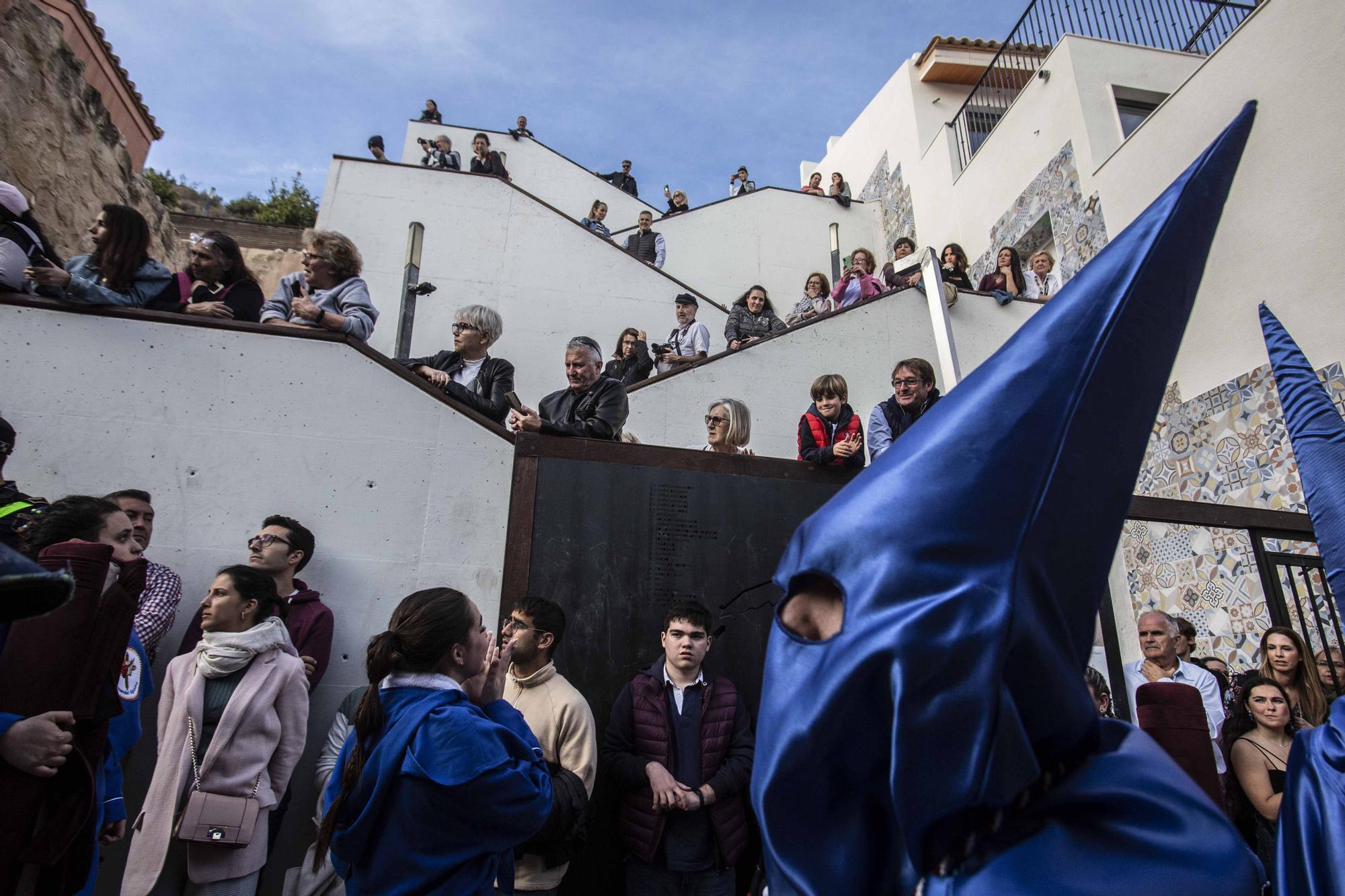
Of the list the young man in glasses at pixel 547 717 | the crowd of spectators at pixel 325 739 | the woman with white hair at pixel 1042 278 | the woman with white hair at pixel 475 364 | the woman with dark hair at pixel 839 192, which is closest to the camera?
the crowd of spectators at pixel 325 739

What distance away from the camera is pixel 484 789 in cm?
204

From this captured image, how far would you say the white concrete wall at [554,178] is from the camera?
559 inches

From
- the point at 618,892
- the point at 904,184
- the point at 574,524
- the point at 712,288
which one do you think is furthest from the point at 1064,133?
the point at 618,892

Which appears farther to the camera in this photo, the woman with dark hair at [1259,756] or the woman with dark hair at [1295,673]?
the woman with dark hair at [1295,673]

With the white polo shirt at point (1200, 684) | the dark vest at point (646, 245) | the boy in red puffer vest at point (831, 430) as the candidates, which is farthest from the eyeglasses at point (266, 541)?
the dark vest at point (646, 245)

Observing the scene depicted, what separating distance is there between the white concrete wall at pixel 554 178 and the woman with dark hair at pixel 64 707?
42.5 feet

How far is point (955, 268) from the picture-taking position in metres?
8.96

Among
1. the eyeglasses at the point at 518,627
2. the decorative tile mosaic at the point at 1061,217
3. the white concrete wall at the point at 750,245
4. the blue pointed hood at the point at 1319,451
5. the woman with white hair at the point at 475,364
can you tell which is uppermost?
the white concrete wall at the point at 750,245

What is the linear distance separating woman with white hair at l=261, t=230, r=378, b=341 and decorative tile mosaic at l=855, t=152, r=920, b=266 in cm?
1075

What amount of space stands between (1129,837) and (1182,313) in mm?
623

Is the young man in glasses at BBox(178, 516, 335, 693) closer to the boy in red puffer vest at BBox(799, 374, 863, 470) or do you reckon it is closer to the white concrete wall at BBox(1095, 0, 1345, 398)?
the boy in red puffer vest at BBox(799, 374, 863, 470)

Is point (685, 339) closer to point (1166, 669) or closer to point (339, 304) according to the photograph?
point (339, 304)

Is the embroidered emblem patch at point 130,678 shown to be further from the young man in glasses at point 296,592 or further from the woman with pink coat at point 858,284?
the woman with pink coat at point 858,284

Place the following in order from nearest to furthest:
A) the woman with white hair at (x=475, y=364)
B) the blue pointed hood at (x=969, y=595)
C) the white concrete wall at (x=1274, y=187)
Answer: the blue pointed hood at (x=969, y=595)
the woman with white hair at (x=475, y=364)
the white concrete wall at (x=1274, y=187)
